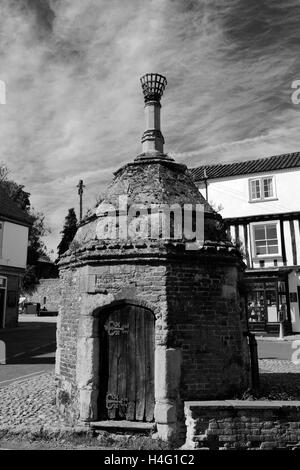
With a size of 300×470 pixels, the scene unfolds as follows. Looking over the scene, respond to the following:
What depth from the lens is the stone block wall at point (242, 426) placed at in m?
5.83

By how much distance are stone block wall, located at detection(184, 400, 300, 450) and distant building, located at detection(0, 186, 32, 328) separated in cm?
2001

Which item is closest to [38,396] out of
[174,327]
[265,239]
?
[174,327]

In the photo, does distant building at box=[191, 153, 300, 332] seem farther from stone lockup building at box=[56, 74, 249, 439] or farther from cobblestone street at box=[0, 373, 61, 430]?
stone lockup building at box=[56, 74, 249, 439]

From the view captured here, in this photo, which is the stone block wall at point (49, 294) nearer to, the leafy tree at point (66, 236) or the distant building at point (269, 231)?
the leafy tree at point (66, 236)

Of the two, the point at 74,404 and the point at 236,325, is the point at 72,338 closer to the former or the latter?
the point at 74,404

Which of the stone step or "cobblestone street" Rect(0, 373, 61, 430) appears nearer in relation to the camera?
the stone step

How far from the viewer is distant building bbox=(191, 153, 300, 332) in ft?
66.7

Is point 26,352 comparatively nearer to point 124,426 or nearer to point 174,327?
point 124,426

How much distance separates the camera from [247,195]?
2172cm

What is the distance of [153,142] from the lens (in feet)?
27.1

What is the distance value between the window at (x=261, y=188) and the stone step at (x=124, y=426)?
17.1 metres

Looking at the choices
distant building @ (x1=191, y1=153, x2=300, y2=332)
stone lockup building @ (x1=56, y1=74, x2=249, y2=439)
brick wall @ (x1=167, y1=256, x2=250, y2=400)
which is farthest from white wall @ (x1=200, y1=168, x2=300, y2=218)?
brick wall @ (x1=167, y1=256, x2=250, y2=400)

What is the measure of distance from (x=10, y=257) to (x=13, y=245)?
2.70 feet
